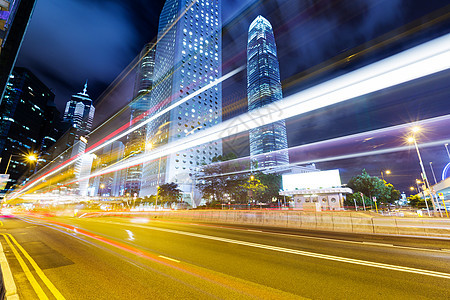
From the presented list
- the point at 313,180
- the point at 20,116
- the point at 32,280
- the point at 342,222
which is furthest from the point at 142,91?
the point at 32,280

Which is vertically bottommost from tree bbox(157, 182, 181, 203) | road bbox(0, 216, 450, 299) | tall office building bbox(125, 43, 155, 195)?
road bbox(0, 216, 450, 299)

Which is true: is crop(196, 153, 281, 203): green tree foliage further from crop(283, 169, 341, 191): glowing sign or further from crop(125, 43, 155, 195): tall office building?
crop(125, 43, 155, 195): tall office building

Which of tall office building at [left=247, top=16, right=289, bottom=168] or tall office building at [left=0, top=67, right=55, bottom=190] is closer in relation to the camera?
tall office building at [left=0, top=67, right=55, bottom=190]

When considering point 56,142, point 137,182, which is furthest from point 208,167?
point 56,142

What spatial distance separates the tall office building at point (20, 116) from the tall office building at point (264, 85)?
153 meters

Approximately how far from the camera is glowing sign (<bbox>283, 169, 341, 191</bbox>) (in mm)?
47812

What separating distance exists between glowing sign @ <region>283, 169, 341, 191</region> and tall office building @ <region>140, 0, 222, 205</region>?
47365 millimetres

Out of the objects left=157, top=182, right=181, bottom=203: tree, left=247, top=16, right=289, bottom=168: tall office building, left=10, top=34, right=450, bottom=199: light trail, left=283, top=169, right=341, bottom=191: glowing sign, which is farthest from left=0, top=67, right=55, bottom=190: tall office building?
left=247, top=16, right=289, bottom=168: tall office building

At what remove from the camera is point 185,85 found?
339 feet

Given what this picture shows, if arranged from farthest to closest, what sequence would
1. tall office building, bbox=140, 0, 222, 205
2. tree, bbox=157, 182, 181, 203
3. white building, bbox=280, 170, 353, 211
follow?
tall office building, bbox=140, 0, 222, 205 < tree, bbox=157, 182, 181, 203 < white building, bbox=280, 170, 353, 211

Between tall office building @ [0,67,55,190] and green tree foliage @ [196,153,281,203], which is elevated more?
tall office building @ [0,67,55,190]

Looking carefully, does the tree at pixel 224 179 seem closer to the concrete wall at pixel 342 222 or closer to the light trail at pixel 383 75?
the concrete wall at pixel 342 222

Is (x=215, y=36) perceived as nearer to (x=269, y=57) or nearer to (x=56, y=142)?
(x=269, y=57)

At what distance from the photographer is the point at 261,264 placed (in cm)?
525
